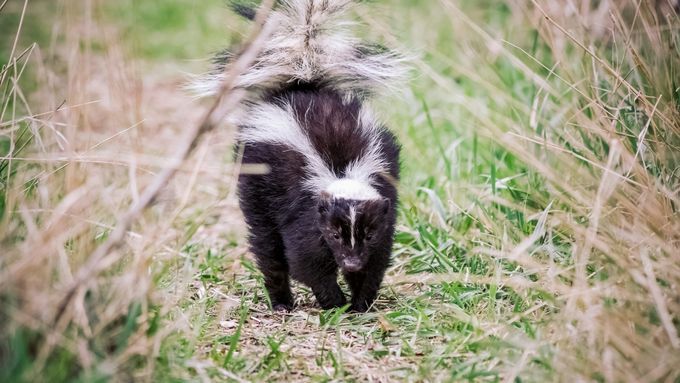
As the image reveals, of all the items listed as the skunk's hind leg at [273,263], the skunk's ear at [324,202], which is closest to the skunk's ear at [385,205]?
the skunk's ear at [324,202]

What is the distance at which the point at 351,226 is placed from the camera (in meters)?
4.06

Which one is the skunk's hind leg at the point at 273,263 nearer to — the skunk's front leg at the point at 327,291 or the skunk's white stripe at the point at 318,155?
the skunk's front leg at the point at 327,291

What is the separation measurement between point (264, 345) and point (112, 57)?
62.7 inches

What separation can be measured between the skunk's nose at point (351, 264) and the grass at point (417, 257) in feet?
0.96

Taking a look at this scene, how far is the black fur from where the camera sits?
13.6 feet

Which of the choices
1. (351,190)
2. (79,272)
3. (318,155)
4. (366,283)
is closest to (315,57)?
(318,155)

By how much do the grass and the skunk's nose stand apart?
293mm

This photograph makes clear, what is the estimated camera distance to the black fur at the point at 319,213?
4148 millimetres

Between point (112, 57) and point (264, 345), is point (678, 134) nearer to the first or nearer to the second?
point (264, 345)

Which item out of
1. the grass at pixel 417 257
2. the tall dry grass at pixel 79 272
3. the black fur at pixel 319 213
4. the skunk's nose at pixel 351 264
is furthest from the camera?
the black fur at pixel 319 213

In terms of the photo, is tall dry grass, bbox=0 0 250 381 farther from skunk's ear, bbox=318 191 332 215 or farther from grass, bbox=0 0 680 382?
skunk's ear, bbox=318 191 332 215

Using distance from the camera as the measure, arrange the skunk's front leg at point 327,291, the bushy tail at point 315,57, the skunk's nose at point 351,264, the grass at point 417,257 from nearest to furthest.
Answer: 1. the grass at point 417,257
2. the skunk's nose at point 351,264
3. the skunk's front leg at point 327,291
4. the bushy tail at point 315,57

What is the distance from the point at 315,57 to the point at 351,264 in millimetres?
1286

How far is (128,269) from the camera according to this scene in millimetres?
3250
